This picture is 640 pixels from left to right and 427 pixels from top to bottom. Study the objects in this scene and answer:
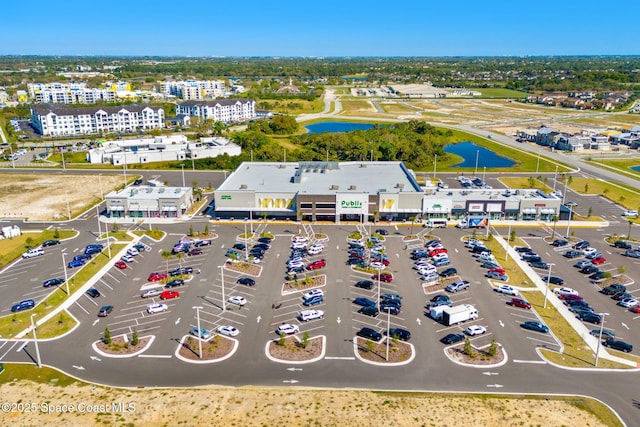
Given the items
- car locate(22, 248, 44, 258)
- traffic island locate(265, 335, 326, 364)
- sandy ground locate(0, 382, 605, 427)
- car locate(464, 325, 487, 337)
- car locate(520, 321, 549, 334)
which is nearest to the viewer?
sandy ground locate(0, 382, 605, 427)

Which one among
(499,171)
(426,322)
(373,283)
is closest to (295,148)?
(499,171)

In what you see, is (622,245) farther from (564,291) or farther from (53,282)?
(53,282)

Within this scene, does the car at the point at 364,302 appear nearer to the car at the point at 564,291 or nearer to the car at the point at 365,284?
the car at the point at 365,284

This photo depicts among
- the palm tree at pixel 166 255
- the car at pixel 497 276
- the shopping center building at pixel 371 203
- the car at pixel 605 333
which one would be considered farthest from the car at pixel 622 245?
the palm tree at pixel 166 255

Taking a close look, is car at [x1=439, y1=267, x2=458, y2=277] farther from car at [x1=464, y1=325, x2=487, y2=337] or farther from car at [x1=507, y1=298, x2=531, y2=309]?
car at [x1=464, y1=325, x2=487, y2=337]

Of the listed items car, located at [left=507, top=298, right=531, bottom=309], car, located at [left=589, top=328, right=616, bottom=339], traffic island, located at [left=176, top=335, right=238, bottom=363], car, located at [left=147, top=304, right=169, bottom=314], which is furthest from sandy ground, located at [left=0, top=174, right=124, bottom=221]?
car, located at [left=589, top=328, right=616, bottom=339]

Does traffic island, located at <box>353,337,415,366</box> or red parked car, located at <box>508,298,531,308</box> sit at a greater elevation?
red parked car, located at <box>508,298,531,308</box>
